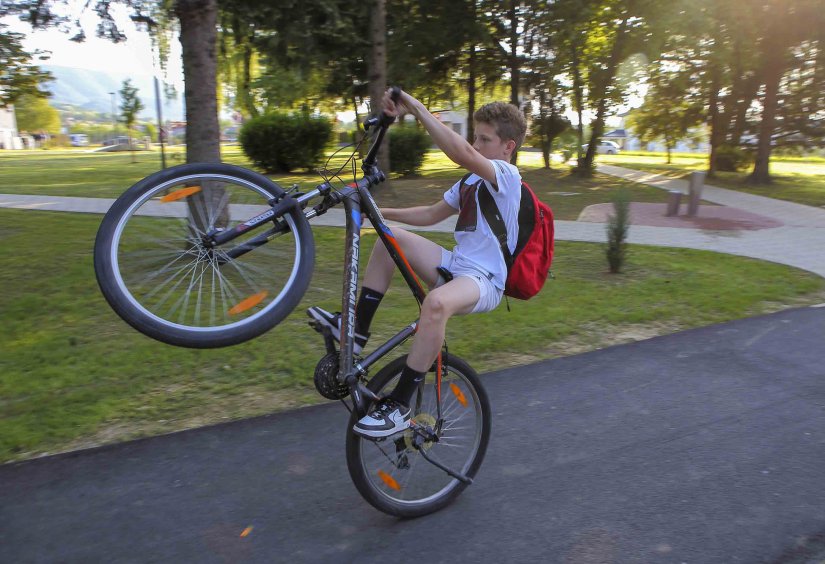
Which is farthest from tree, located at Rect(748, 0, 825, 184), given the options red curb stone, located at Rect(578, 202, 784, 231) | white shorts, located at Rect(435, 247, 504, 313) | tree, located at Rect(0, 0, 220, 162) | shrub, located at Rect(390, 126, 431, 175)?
white shorts, located at Rect(435, 247, 504, 313)

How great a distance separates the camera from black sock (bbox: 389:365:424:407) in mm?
3066

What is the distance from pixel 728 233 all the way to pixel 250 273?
11.6 meters

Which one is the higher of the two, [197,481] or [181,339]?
[181,339]

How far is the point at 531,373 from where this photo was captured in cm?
517

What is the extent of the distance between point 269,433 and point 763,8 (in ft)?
69.4

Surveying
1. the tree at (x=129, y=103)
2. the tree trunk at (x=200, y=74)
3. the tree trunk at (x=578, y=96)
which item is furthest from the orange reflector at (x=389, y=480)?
the tree at (x=129, y=103)

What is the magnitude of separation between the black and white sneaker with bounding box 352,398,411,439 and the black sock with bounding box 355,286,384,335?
0.40 m

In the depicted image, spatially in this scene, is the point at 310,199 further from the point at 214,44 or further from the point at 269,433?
the point at 214,44

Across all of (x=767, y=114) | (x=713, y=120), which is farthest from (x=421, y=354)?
(x=713, y=120)

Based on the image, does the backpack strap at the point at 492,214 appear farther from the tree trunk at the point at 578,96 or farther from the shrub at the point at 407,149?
the tree trunk at the point at 578,96

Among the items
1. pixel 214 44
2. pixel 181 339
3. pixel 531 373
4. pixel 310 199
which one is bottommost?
pixel 531 373

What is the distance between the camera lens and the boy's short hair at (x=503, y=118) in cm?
317

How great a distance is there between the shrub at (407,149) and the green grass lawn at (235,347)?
1279cm

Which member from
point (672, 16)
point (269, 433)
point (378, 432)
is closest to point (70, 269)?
point (269, 433)
